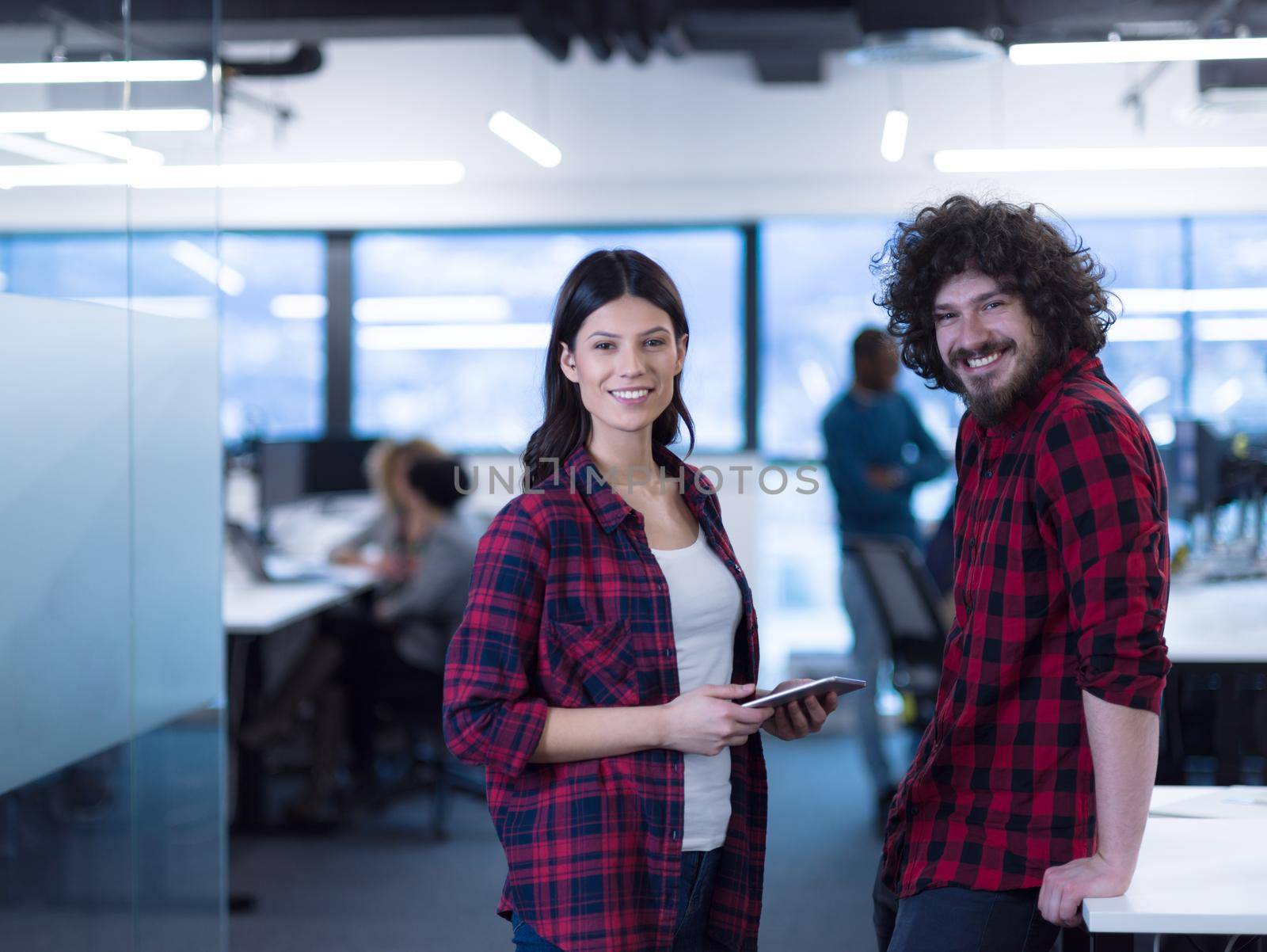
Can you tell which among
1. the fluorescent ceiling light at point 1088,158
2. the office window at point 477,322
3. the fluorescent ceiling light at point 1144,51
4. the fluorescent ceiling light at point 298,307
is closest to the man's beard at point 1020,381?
the fluorescent ceiling light at point 1144,51

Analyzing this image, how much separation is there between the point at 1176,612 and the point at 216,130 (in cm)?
288

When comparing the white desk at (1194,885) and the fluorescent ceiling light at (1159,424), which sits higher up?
the fluorescent ceiling light at (1159,424)

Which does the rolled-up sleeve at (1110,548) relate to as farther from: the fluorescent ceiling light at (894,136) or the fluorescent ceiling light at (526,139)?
the fluorescent ceiling light at (894,136)

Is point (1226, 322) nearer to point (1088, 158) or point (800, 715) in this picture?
point (1088, 158)

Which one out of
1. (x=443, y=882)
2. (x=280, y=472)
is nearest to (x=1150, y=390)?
(x=280, y=472)

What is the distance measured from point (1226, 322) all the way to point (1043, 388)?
221 inches

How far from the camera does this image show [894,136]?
240 inches

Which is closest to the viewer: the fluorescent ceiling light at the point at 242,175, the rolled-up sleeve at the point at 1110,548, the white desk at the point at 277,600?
the rolled-up sleeve at the point at 1110,548

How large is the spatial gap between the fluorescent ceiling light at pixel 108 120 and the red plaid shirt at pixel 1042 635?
1.65 metres

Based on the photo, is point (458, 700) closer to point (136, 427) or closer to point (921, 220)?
point (921, 220)

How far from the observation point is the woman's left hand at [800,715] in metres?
1.53

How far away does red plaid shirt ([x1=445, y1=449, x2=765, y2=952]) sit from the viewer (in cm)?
139


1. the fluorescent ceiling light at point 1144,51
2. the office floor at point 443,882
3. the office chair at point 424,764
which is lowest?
the office floor at point 443,882

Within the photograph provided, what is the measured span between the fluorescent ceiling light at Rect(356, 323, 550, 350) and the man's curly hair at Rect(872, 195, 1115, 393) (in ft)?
17.7
